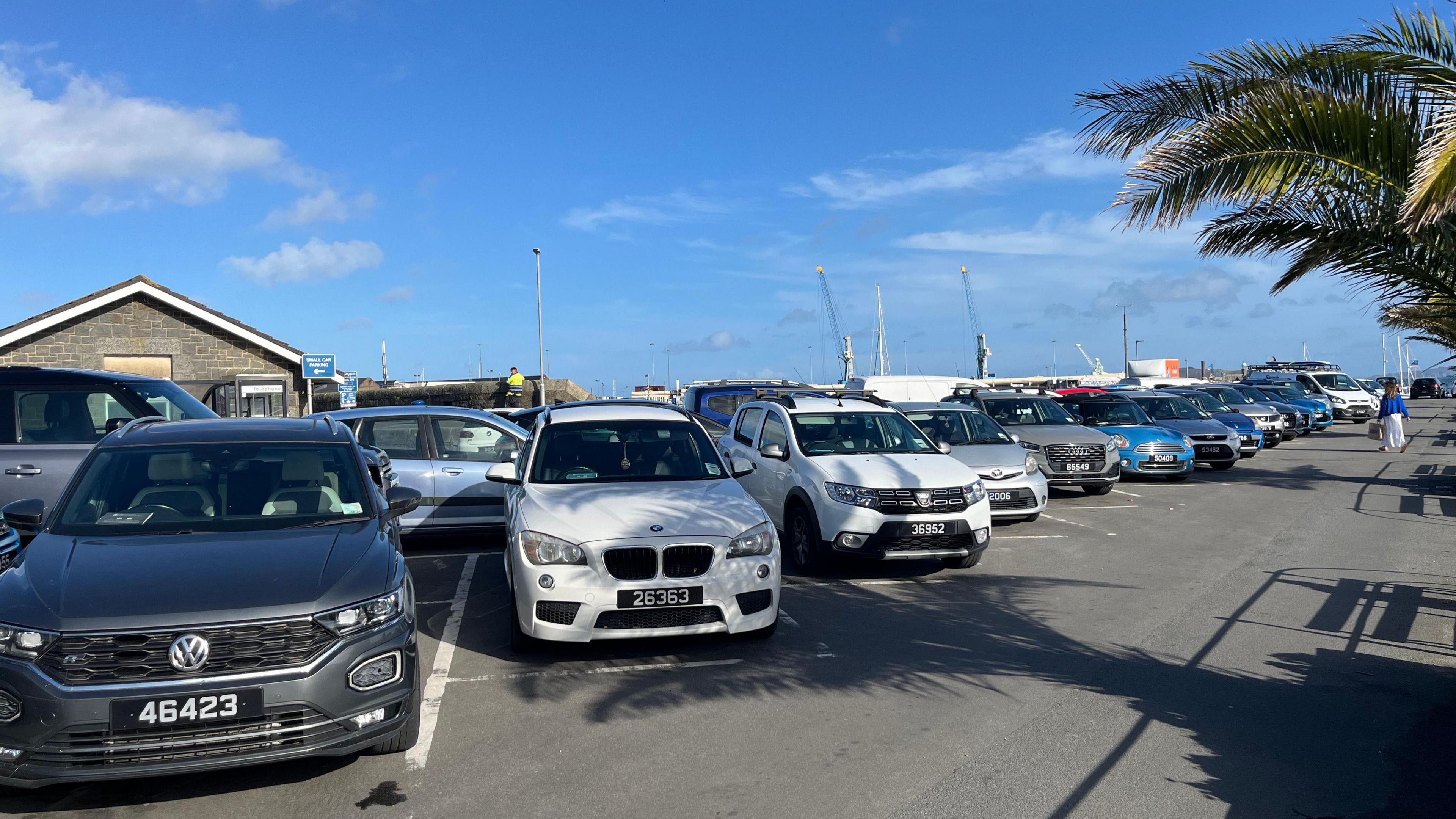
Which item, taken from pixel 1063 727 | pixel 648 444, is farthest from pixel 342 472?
pixel 1063 727

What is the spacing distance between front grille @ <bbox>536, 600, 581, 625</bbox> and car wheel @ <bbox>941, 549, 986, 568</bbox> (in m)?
4.46

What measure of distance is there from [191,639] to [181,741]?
406mm

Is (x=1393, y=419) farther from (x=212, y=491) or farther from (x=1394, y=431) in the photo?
(x=212, y=491)

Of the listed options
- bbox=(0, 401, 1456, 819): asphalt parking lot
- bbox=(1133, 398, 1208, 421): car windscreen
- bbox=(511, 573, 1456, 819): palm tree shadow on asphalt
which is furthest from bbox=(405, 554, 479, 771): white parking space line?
bbox=(1133, 398, 1208, 421): car windscreen

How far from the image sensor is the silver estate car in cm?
1070

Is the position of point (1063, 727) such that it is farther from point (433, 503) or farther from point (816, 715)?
point (433, 503)

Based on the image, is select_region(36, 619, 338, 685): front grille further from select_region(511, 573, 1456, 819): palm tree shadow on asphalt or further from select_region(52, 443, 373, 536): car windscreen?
select_region(511, 573, 1456, 819): palm tree shadow on asphalt

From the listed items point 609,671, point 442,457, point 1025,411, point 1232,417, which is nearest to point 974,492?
point 609,671

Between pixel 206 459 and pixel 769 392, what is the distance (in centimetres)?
794

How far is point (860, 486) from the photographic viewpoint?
29.7ft

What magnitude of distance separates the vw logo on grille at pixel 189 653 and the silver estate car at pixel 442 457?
639 cm

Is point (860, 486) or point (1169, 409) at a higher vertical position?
point (1169, 409)

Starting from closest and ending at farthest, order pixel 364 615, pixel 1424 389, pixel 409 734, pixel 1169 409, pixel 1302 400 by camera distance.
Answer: pixel 364 615 < pixel 409 734 < pixel 1169 409 < pixel 1302 400 < pixel 1424 389

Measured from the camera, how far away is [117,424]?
9.05m
